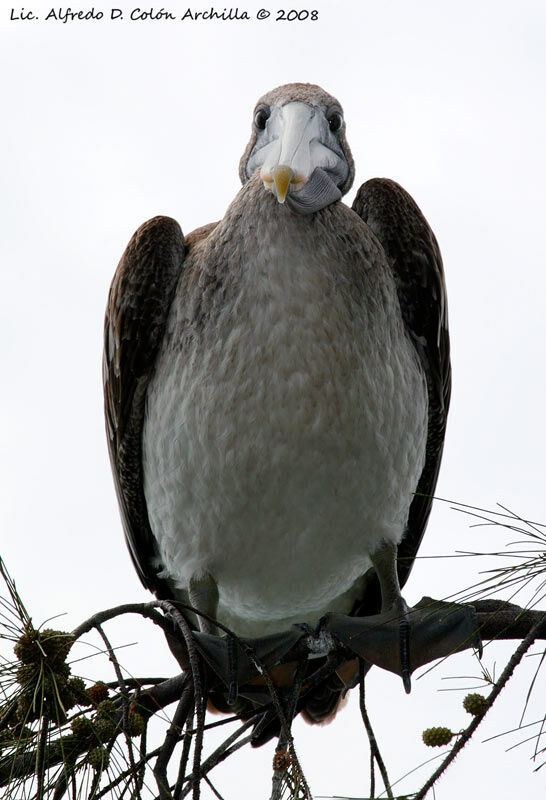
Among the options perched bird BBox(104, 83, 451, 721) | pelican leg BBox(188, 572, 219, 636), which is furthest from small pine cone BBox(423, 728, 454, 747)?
pelican leg BBox(188, 572, 219, 636)

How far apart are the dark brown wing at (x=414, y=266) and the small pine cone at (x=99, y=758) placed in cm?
215

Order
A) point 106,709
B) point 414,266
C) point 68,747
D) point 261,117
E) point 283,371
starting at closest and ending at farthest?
point 106,709 < point 68,747 < point 283,371 < point 261,117 < point 414,266

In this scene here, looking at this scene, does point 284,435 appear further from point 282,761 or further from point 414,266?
point 282,761

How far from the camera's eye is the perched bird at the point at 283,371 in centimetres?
397

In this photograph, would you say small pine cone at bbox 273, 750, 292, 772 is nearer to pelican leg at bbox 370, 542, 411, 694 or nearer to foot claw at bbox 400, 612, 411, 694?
foot claw at bbox 400, 612, 411, 694

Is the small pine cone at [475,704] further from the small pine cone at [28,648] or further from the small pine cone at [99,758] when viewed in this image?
the small pine cone at [28,648]

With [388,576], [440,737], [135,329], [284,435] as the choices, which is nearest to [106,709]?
[440,737]

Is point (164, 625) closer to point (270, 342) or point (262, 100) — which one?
point (270, 342)

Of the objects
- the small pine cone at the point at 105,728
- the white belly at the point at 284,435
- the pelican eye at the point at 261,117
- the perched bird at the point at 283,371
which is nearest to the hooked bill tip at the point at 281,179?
the perched bird at the point at 283,371

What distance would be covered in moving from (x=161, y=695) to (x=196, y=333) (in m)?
1.36

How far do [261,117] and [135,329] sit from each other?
990mm

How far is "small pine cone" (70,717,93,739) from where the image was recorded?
9.00ft

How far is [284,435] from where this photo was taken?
13.1 feet

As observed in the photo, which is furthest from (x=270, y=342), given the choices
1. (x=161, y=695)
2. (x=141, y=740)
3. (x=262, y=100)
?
(x=141, y=740)
